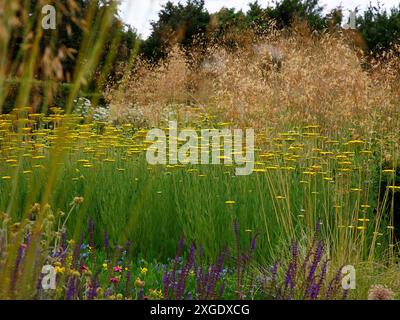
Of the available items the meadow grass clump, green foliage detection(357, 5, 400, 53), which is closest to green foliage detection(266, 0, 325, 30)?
green foliage detection(357, 5, 400, 53)

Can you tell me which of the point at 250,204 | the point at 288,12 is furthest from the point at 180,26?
the point at 250,204

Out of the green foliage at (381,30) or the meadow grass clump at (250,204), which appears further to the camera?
the green foliage at (381,30)

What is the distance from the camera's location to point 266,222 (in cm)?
427

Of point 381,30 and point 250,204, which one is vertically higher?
point 381,30

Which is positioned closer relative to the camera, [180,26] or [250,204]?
[250,204]

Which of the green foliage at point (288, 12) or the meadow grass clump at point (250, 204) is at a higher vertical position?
the green foliage at point (288, 12)

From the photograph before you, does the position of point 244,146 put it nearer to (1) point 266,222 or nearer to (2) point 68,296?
(1) point 266,222

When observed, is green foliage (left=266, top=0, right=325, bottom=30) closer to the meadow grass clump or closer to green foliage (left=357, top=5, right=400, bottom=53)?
green foliage (left=357, top=5, right=400, bottom=53)

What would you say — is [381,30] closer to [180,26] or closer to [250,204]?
[180,26]

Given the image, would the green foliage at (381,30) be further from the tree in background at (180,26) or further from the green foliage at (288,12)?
the tree in background at (180,26)

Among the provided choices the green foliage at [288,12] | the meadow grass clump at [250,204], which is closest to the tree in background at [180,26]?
the green foliage at [288,12]

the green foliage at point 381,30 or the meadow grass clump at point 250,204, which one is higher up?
the green foliage at point 381,30

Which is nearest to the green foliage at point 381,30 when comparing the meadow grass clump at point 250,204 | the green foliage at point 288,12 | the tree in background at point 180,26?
the green foliage at point 288,12

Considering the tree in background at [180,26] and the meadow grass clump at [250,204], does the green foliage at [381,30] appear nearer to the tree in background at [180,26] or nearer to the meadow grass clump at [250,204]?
the tree in background at [180,26]
